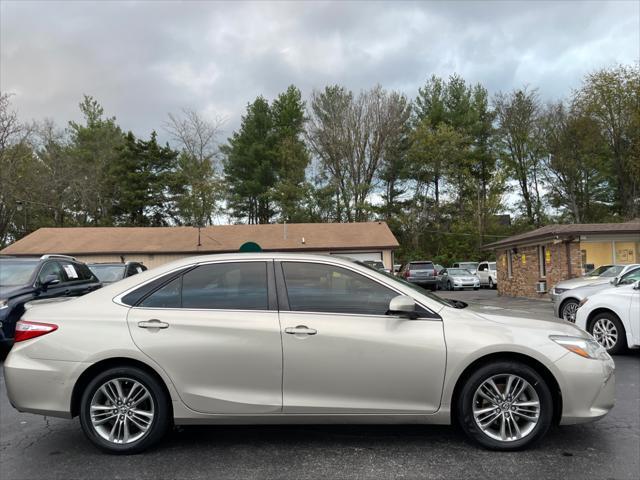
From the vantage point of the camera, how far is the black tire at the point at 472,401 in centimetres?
359

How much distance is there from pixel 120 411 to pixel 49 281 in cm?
556

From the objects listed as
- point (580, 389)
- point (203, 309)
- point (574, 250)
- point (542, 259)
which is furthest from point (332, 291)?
point (542, 259)

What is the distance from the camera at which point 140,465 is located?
3.50m

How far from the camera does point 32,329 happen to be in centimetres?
379

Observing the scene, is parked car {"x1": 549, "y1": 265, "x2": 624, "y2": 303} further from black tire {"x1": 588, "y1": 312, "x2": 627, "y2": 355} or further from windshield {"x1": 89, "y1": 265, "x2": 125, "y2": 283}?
windshield {"x1": 89, "y1": 265, "x2": 125, "y2": 283}

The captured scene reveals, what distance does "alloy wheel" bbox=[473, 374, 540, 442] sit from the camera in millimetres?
3611

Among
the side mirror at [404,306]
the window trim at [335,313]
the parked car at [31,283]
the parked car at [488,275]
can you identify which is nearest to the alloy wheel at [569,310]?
the window trim at [335,313]

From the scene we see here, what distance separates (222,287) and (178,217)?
43067 millimetres

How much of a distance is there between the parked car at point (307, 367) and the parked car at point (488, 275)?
2776 cm

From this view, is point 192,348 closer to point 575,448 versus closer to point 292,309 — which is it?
point 292,309

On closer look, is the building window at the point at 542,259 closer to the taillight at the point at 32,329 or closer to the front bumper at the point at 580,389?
the front bumper at the point at 580,389

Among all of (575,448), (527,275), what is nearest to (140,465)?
(575,448)

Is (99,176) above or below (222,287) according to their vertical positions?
above

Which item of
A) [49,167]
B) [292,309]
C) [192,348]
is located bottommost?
[192,348]
